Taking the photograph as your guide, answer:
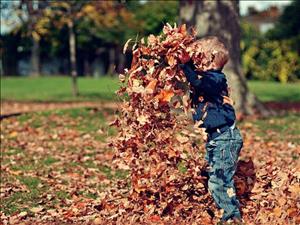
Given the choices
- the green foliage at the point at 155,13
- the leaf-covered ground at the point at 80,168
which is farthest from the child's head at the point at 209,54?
the green foliage at the point at 155,13

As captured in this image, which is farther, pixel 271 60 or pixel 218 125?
pixel 271 60

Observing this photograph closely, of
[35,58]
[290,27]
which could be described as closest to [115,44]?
[35,58]

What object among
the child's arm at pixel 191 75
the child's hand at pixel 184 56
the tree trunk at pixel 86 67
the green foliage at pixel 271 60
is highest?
the child's hand at pixel 184 56

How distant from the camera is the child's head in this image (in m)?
6.14

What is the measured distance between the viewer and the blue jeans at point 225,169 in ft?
20.5

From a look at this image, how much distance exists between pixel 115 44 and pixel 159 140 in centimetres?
4844

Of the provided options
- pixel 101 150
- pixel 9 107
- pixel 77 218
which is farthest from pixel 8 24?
pixel 77 218

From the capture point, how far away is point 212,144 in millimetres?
6254

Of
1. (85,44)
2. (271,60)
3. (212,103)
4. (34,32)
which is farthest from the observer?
(85,44)

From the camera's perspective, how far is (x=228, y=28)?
15688 millimetres

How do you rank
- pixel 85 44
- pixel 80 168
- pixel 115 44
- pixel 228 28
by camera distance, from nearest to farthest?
1. pixel 80 168
2. pixel 228 28
3. pixel 85 44
4. pixel 115 44

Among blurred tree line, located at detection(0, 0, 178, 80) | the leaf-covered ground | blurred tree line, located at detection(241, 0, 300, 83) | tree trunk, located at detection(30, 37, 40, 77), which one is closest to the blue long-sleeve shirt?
the leaf-covered ground

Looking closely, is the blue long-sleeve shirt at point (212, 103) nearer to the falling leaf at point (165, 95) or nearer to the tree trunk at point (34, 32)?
the falling leaf at point (165, 95)

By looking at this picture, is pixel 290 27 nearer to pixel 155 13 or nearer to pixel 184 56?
pixel 155 13
